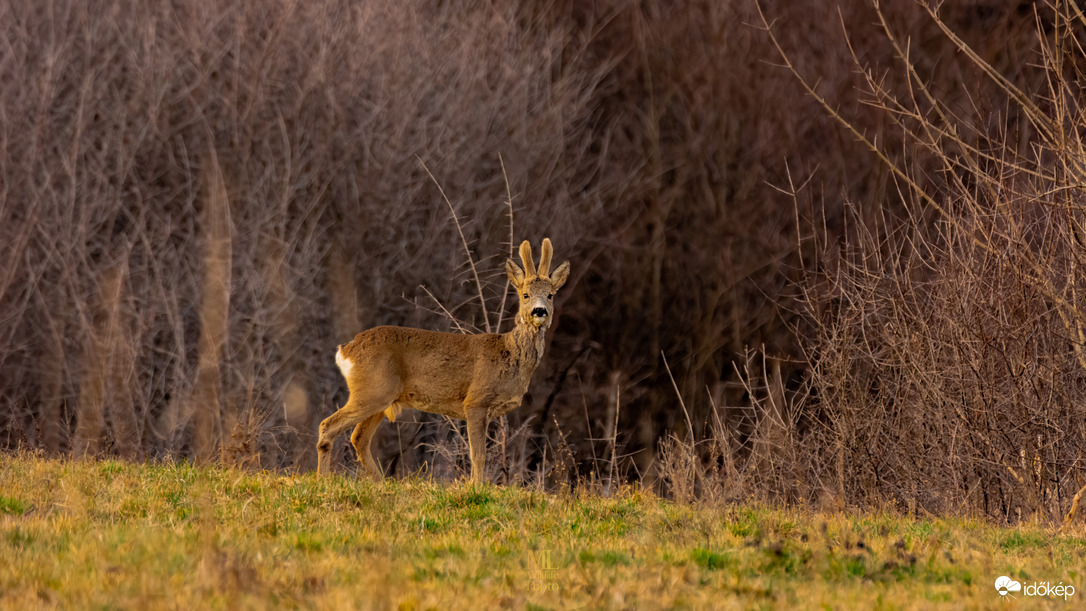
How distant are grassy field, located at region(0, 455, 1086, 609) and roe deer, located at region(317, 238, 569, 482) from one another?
40.3 inches

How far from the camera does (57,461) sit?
932cm

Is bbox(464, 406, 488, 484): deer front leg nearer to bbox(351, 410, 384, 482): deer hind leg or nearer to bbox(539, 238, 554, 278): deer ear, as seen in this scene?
bbox(351, 410, 384, 482): deer hind leg

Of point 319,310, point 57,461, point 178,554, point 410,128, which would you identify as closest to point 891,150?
point 410,128

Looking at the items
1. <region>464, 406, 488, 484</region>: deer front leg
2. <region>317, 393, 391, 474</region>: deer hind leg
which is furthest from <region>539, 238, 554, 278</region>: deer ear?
<region>317, 393, 391, 474</region>: deer hind leg

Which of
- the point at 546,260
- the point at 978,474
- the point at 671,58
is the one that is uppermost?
the point at 671,58

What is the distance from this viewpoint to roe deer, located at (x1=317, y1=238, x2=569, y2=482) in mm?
9500

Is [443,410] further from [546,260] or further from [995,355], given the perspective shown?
[995,355]

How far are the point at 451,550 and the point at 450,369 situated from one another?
3535mm

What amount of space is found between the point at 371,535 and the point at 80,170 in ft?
41.7

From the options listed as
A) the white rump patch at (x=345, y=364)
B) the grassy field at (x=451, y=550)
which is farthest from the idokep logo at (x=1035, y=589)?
the white rump patch at (x=345, y=364)

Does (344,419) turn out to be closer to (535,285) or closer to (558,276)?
(535,285)

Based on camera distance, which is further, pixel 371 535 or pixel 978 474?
pixel 978 474

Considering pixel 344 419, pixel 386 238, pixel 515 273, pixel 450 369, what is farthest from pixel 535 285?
pixel 386 238

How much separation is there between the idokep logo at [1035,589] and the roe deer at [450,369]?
4368 millimetres
